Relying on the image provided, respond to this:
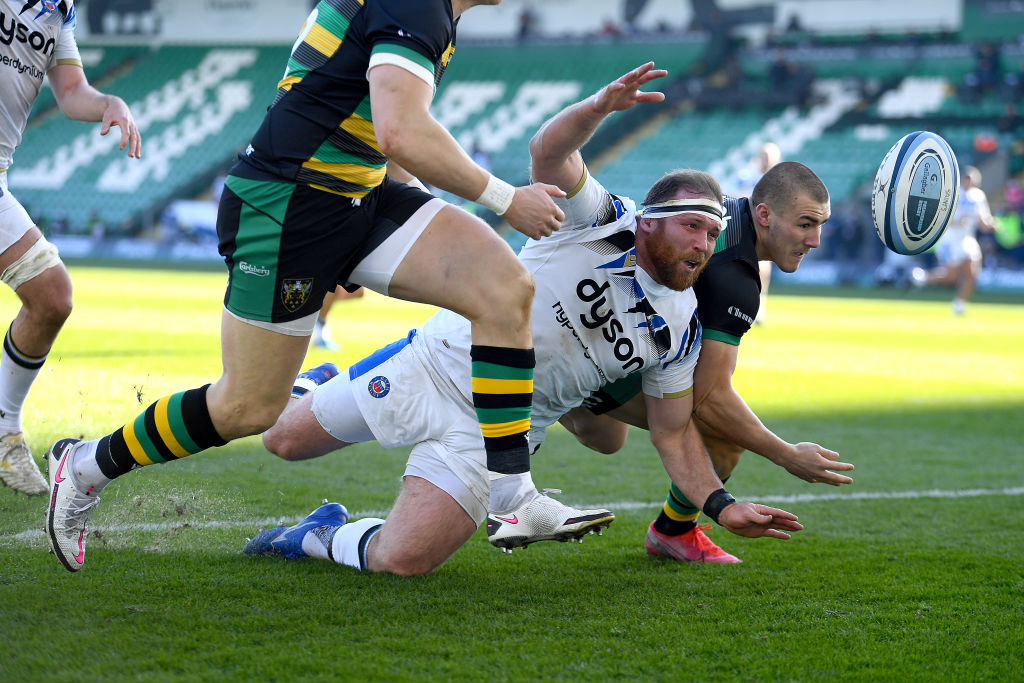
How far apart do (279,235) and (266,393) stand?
1.69 feet

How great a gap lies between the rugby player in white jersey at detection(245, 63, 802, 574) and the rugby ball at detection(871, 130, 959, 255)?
3.34ft

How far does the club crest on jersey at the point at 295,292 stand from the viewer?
334 cm

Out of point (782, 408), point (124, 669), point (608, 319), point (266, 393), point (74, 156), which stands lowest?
point (74, 156)

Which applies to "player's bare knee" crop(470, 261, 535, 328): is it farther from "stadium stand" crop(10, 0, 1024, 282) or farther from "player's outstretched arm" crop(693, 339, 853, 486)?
"stadium stand" crop(10, 0, 1024, 282)

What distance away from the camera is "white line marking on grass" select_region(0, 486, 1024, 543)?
3996 mm

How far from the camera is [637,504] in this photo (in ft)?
16.3

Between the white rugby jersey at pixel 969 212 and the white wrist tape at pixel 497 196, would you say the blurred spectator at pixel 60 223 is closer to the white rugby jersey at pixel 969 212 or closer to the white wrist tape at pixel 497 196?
the white rugby jersey at pixel 969 212

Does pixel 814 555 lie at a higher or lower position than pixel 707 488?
lower

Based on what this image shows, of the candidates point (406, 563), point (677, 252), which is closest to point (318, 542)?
point (406, 563)

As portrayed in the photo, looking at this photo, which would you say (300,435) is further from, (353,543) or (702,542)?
(702,542)

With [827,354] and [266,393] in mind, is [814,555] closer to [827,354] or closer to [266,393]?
[266,393]

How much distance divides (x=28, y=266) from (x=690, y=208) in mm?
2691

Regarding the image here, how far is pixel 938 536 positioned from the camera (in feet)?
14.5

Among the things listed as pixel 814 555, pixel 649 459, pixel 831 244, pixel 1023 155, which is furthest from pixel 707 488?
pixel 1023 155
